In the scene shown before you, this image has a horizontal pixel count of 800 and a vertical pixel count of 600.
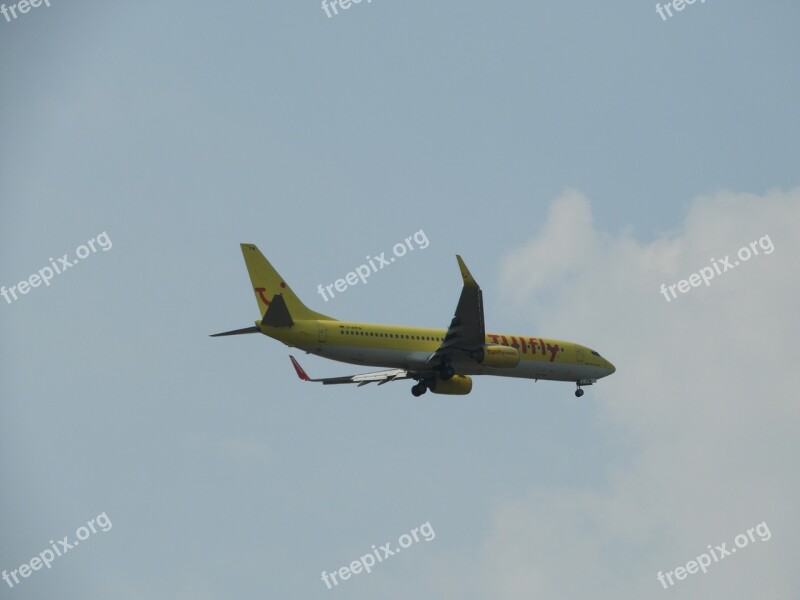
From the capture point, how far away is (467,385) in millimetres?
60500

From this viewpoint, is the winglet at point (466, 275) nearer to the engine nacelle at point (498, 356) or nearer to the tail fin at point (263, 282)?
the engine nacelle at point (498, 356)

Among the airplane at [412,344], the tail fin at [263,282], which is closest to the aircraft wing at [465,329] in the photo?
the airplane at [412,344]

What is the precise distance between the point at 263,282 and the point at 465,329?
363 inches

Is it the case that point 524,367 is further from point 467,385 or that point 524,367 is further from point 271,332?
point 271,332

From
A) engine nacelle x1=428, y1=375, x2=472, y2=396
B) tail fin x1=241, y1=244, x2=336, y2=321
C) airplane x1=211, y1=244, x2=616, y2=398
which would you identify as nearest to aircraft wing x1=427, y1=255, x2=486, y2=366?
airplane x1=211, y1=244, x2=616, y2=398

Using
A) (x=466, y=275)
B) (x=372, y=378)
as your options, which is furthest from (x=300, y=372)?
(x=466, y=275)

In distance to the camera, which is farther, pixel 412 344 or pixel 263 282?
pixel 412 344

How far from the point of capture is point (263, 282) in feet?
178

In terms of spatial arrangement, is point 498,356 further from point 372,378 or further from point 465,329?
point 372,378

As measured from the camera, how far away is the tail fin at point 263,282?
177ft

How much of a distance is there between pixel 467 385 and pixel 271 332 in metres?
12.9

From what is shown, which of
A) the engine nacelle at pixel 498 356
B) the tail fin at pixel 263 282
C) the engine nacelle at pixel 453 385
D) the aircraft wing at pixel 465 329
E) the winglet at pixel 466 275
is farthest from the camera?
the engine nacelle at pixel 453 385

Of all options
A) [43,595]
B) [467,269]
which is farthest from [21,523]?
[467,269]

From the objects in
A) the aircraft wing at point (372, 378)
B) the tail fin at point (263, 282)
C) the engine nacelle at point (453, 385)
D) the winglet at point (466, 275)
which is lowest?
the engine nacelle at point (453, 385)
